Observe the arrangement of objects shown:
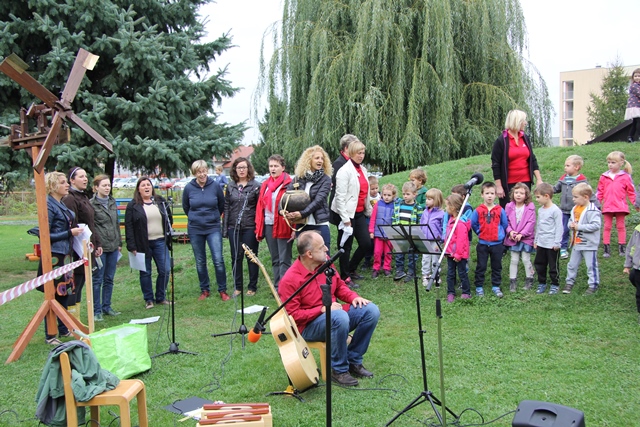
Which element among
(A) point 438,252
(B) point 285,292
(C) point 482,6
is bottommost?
(B) point 285,292

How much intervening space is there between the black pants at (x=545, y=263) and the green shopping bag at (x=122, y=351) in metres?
5.19

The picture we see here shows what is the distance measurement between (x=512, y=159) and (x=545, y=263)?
5.00ft

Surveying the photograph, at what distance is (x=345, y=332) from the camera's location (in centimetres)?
489

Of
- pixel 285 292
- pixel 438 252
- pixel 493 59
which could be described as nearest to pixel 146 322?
pixel 285 292

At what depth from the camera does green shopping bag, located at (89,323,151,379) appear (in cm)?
520

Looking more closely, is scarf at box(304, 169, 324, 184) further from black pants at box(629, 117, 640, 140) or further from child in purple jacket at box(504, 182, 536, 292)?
black pants at box(629, 117, 640, 140)

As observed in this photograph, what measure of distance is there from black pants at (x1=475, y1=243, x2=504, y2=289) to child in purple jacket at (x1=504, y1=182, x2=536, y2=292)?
178mm

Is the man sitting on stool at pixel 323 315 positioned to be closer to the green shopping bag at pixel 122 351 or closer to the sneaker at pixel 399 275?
the green shopping bag at pixel 122 351

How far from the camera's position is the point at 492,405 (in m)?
4.41

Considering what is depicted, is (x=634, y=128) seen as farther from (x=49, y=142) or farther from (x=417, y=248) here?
(x=49, y=142)

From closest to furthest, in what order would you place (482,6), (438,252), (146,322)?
(438,252) → (146,322) → (482,6)

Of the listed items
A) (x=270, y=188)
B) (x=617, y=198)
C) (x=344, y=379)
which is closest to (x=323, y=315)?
(x=344, y=379)

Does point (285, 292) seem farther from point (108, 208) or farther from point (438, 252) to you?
point (108, 208)

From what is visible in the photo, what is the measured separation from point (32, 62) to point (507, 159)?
399 inches
